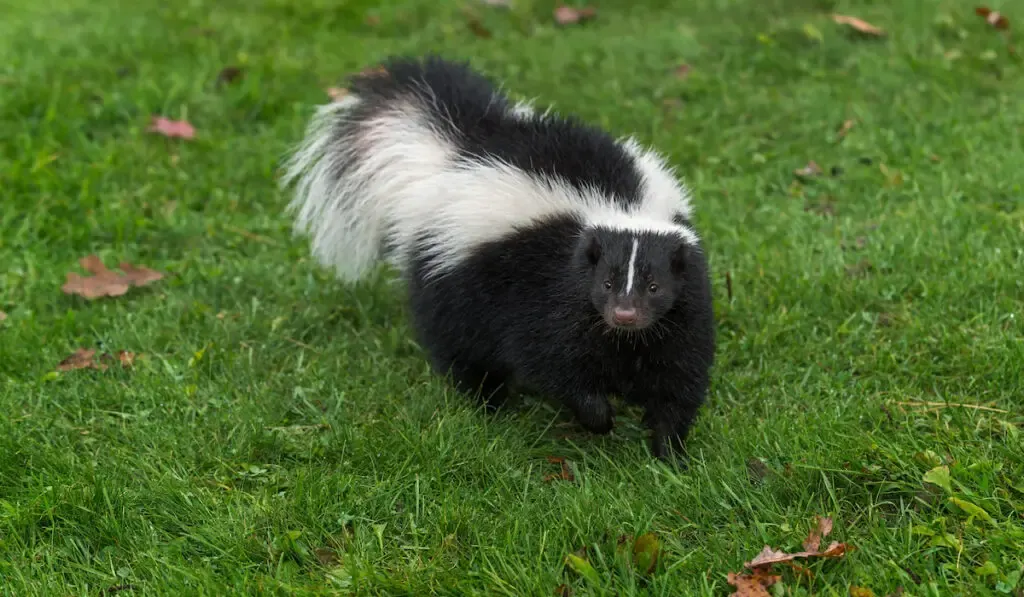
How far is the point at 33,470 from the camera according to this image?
378cm

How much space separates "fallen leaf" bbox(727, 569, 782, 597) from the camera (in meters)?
2.95

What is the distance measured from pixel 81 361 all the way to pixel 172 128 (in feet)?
8.45

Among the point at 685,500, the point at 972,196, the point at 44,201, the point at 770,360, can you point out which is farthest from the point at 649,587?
the point at 44,201

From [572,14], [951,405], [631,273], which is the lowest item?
[951,405]

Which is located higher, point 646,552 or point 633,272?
point 633,272

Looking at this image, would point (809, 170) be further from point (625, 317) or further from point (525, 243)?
point (625, 317)

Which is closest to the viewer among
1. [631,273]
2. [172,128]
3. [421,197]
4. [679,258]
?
[631,273]

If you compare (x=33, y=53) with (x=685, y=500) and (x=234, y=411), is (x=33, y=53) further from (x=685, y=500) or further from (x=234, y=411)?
(x=685, y=500)

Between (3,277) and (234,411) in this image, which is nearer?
(234,411)

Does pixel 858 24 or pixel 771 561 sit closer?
pixel 771 561

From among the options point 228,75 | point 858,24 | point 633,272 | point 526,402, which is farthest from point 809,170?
point 228,75

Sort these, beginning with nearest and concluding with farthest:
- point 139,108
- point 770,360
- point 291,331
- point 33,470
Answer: point 33,470 → point 770,360 → point 291,331 → point 139,108

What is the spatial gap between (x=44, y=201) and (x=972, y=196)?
17.1 feet

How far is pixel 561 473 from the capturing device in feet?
13.0
